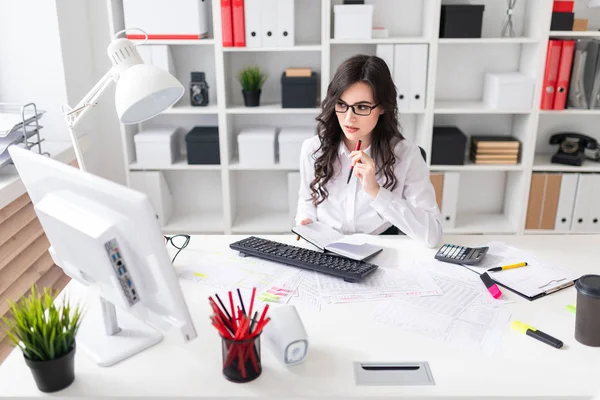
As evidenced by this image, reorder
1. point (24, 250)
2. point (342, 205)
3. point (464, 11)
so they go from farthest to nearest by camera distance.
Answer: point (464, 11) < point (24, 250) < point (342, 205)

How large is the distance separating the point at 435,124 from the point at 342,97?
1.61 meters

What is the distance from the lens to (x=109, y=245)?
1066 mm

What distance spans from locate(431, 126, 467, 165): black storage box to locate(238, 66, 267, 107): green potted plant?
3.27 ft

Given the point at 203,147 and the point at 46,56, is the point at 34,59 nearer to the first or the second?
the point at 46,56

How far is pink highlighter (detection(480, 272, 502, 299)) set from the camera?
1.50m

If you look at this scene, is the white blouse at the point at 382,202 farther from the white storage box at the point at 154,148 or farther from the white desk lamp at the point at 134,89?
the white storage box at the point at 154,148

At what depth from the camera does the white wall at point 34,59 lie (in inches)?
109

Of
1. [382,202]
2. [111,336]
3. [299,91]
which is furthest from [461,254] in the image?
[299,91]

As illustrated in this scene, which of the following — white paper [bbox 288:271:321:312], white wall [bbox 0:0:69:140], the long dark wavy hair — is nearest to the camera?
white paper [bbox 288:271:321:312]

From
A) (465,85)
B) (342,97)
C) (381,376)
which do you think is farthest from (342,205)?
(465,85)

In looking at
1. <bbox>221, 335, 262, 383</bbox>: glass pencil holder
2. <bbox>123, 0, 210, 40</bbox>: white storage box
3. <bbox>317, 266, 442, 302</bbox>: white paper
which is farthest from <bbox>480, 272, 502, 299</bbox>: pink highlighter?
<bbox>123, 0, 210, 40</bbox>: white storage box

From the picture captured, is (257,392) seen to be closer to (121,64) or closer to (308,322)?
(308,322)

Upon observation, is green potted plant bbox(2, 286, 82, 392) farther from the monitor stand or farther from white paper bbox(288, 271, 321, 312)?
white paper bbox(288, 271, 321, 312)

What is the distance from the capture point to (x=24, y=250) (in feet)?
7.72
